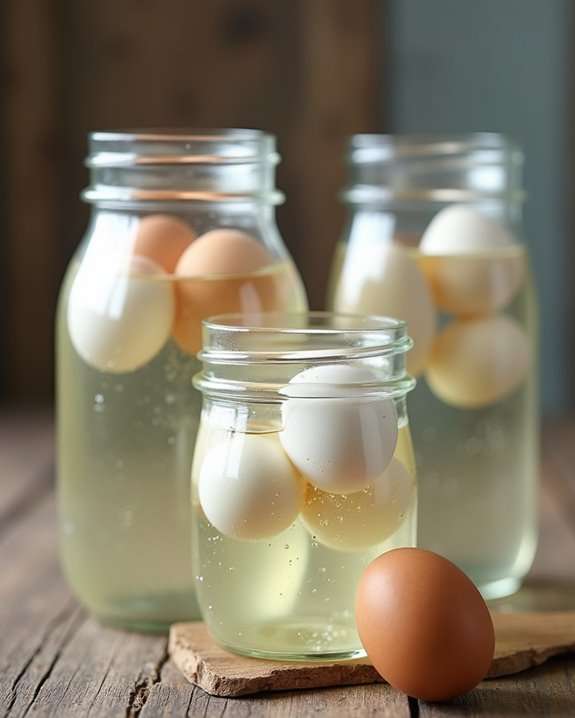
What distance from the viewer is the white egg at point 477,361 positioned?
40.1 inches

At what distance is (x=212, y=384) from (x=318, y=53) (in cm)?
148

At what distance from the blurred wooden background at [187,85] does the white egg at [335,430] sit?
57.7 inches

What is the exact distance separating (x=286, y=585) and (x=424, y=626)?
12cm

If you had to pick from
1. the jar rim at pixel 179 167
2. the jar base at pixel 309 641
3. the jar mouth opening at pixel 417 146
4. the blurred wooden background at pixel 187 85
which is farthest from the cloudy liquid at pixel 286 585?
the blurred wooden background at pixel 187 85

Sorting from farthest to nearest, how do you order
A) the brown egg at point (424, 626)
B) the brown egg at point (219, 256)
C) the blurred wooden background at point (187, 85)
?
the blurred wooden background at point (187, 85) → the brown egg at point (219, 256) → the brown egg at point (424, 626)

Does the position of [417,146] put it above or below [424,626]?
above

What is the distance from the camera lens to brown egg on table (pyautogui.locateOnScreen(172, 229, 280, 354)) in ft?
3.02

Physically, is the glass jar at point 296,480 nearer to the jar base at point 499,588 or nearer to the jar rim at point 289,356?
the jar rim at point 289,356

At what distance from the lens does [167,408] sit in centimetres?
96

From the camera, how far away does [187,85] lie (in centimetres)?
222

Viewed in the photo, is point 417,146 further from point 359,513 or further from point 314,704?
point 314,704

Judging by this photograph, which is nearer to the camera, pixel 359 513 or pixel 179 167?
pixel 359 513

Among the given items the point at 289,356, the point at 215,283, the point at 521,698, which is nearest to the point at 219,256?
the point at 215,283

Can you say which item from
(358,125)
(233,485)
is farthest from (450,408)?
(358,125)
